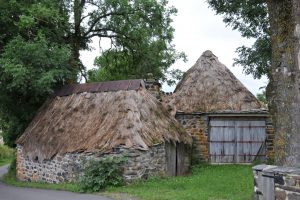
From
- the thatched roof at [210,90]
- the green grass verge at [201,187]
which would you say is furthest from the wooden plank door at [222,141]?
the green grass verge at [201,187]

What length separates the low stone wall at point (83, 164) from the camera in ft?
53.2

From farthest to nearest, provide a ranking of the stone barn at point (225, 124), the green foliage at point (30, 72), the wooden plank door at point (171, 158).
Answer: the stone barn at point (225, 124) → the green foliage at point (30, 72) → the wooden plank door at point (171, 158)

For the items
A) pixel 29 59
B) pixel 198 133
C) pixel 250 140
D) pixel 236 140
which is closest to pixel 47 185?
pixel 29 59

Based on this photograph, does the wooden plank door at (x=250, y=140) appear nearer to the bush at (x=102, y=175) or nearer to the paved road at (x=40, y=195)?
the bush at (x=102, y=175)

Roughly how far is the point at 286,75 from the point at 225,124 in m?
12.1

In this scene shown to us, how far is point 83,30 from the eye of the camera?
26.8m

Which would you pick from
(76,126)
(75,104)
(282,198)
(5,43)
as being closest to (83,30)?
(5,43)

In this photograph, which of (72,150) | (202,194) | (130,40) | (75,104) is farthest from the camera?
(130,40)

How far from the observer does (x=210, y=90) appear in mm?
22688

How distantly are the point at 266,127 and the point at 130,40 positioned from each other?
9.48m

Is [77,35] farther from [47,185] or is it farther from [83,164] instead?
[83,164]

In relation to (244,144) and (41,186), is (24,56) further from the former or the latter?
(244,144)

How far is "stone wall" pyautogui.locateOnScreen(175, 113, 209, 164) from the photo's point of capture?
2197 cm

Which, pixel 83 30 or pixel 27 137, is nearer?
pixel 27 137
